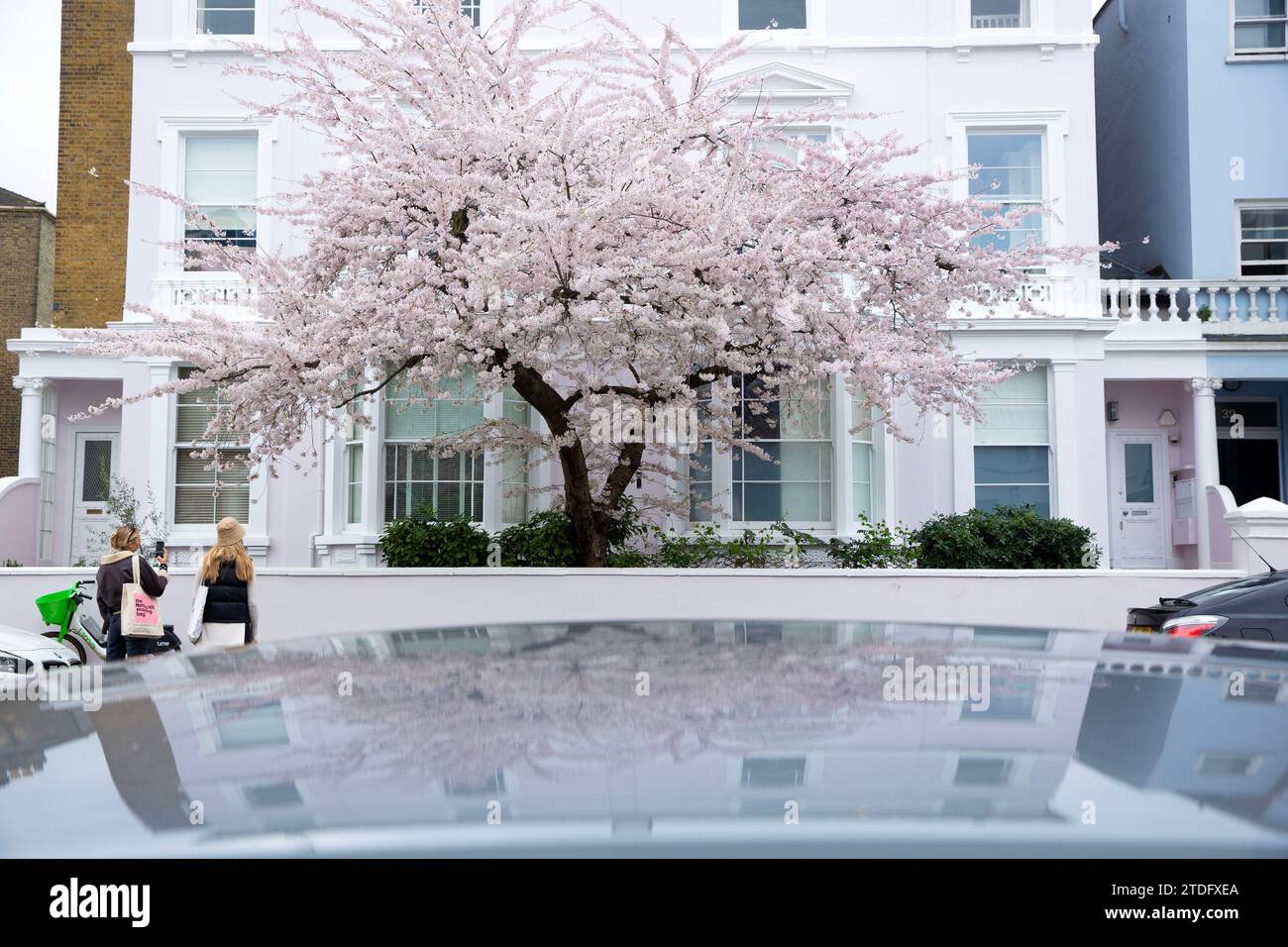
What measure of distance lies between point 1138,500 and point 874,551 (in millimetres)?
6977

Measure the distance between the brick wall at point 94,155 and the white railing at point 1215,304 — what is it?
16.1 m

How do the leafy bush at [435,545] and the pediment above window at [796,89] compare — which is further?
the pediment above window at [796,89]

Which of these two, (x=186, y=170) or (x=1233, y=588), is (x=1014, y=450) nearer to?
(x=1233, y=588)

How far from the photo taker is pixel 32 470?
17.5 metres

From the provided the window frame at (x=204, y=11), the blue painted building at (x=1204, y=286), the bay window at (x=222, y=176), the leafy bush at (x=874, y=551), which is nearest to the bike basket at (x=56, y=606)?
the bay window at (x=222, y=176)

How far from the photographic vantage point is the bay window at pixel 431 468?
1570 centimetres

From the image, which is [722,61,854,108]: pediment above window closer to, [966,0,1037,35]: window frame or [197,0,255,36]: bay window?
[966,0,1037,35]: window frame

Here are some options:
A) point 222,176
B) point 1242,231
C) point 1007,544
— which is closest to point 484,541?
point 1007,544

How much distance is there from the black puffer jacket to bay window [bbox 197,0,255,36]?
11164 mm

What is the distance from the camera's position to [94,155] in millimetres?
18938

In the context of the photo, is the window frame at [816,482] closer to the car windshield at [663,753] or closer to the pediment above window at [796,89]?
the pediment above window at [796,89]
